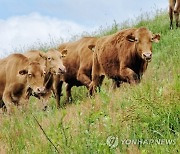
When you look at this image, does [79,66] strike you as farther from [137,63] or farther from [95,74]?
[137,63]

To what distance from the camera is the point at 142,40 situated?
11148 millimetres

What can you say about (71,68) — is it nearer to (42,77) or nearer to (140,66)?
(42,77)

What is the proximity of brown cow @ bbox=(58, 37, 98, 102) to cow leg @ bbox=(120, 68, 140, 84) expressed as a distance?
2855 millimetres

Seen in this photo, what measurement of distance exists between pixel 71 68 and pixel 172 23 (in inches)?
206

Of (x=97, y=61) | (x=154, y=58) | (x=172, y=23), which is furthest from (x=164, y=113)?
(x=172, y=23)

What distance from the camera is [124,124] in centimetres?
657

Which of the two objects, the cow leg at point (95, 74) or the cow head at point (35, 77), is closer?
the cow head at point (35, 77)

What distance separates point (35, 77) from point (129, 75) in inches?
113

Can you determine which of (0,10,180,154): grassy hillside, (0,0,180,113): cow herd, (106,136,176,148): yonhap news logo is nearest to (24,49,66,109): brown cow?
(0,0,180,113): cow herd

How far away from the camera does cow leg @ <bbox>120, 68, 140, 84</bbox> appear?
36.3 feet

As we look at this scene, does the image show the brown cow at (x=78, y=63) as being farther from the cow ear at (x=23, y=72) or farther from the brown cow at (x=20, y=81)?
the cow ear at (x=23, y=72)

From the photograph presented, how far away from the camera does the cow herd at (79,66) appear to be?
37.4 feet

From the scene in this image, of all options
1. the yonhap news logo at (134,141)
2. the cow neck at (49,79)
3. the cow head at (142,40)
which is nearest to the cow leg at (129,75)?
the cow head at (142,40)

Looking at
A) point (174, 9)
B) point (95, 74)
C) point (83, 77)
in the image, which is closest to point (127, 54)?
point (95, 74)
